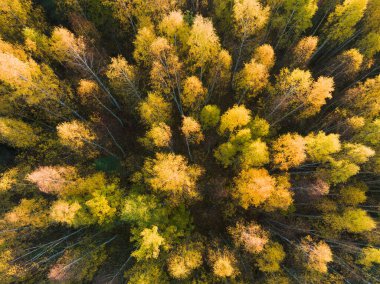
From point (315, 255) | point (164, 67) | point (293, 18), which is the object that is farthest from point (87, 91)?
point (315, 255)

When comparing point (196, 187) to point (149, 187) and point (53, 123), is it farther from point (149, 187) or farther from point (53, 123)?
point (53, 123)

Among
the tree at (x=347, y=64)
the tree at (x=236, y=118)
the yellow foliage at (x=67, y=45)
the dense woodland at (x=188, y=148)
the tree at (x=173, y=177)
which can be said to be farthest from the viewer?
the tree at (x=347, y=64)

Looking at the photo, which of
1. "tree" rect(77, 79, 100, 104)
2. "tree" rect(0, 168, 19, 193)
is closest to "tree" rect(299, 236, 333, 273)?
"tree" rect(77, 79, 100, 104)

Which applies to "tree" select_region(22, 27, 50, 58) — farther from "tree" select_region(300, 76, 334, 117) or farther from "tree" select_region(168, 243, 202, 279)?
"tree" select_region(300, 76, 334, 117)

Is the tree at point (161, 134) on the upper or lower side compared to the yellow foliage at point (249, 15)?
lower

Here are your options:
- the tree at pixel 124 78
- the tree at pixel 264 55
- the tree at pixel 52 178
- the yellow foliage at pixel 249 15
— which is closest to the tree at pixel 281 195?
the tree at pixel 264 55

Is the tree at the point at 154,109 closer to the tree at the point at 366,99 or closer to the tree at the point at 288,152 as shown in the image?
the tree at the point at 288,152
